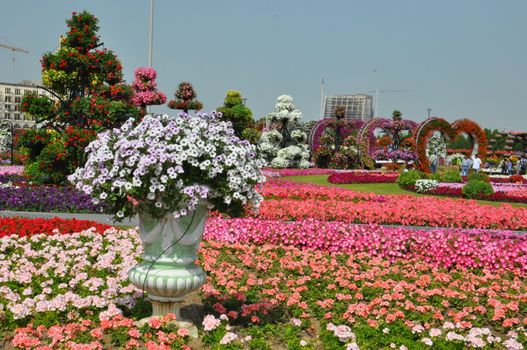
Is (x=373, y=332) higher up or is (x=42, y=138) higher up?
(x=42, y=138)

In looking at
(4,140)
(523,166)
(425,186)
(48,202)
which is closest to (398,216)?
(48,202)

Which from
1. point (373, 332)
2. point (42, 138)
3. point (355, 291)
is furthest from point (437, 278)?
point (42, 138)

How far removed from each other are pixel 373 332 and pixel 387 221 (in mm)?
7586

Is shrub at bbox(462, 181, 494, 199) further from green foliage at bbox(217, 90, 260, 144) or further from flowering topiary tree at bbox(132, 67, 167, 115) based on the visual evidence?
green foliage at bbox(217, 90, 260, 144)

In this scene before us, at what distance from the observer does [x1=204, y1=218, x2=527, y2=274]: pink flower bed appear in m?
9.10

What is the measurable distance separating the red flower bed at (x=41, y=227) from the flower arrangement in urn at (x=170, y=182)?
184 inches

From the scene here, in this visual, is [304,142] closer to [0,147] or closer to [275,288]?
[0,147]

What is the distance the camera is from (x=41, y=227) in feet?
→ 31.7

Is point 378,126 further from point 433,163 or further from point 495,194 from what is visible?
point 495,194

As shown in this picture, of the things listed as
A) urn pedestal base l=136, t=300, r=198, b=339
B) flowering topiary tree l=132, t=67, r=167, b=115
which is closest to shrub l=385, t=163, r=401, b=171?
flowering topiary tree l=132, t=67, r=167, b=115

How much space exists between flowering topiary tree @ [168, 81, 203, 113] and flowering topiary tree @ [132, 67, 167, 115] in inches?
151

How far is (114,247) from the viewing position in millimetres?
8523

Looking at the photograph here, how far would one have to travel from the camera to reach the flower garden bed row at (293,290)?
5105mm

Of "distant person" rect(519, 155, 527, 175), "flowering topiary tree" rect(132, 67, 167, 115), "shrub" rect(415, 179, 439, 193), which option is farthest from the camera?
"distant person" rect(519, 155, 527, 175)
